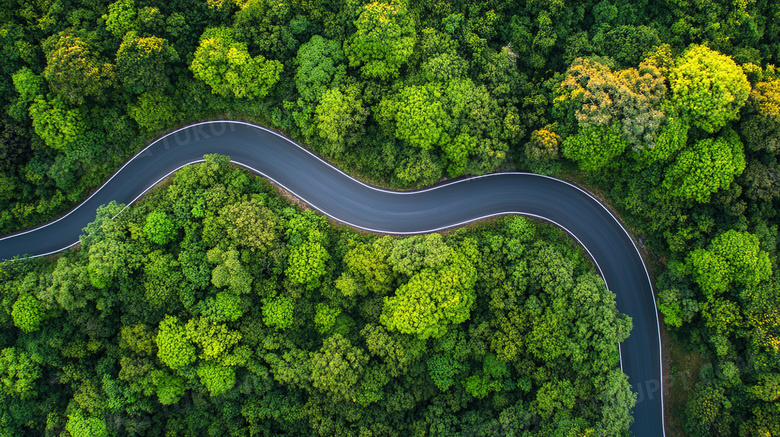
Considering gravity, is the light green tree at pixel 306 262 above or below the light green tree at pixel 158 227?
below

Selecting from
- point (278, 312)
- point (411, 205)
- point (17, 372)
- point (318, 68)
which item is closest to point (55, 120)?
point (17, 372)

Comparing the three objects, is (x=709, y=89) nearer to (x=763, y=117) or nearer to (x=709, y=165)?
(x=763, y=117)

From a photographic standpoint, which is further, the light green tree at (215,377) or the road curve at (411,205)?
the road curve at (411,205)

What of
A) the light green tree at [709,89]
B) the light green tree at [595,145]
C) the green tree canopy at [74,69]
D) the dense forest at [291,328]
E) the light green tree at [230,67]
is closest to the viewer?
the light green tree at [709,89]

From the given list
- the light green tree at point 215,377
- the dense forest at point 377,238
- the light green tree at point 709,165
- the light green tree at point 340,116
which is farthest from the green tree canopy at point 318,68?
the light green tree at point 709,165

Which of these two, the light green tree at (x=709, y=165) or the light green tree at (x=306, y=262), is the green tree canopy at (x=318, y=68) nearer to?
the light green tree at (x=306, y=262)

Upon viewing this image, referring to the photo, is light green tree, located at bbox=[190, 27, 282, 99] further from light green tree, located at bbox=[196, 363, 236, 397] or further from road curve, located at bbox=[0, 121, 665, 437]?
light green tree, located at bbox=[196, 363, 236, 397]

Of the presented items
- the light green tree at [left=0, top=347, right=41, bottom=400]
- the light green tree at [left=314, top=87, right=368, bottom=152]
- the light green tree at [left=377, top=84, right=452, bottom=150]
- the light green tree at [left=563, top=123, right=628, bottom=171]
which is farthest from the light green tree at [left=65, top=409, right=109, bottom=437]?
the light green tree at [left=563, top=123, right=628, bottom=171]
